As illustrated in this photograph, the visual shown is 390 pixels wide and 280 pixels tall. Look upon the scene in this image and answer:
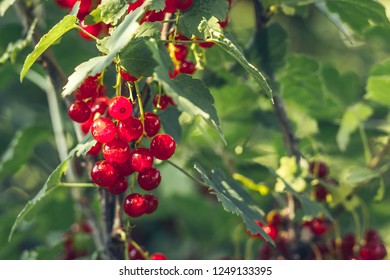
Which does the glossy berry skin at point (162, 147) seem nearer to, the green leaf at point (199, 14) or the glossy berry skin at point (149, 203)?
the glossy berry skin at point (149, 203)

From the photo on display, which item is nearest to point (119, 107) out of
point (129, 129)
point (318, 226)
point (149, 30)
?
point (129, 129)

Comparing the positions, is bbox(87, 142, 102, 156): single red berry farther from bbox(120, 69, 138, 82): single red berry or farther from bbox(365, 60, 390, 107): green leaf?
bbox(365, 60, 390, 107): green leaf

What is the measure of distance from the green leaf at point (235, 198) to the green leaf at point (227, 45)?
24 cm

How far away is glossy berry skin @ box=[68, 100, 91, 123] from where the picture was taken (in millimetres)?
1403

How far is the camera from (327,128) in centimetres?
214

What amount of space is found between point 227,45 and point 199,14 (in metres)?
0.14

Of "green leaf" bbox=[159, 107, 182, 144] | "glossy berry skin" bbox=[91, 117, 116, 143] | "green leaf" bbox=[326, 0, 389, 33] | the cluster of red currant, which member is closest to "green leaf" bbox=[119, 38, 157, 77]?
"glossy berry skin" bbox=[91, 117, 116, 143]

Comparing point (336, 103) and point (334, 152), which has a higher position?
point (336, 103)

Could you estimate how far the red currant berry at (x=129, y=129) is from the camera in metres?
1.28

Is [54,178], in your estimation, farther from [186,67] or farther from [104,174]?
[186,67]
